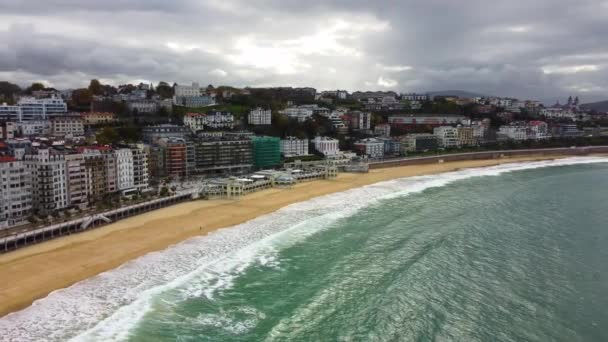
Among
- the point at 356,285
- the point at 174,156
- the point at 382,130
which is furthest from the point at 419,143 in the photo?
the point at 356,285

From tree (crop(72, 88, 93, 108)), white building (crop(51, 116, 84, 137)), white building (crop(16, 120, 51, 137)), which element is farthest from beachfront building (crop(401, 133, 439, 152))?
tree (crop(72, 88, 93, 108))

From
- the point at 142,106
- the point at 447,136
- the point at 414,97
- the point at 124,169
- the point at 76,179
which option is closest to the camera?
the point at 76,179

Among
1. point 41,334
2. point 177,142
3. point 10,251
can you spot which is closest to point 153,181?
point 177,142

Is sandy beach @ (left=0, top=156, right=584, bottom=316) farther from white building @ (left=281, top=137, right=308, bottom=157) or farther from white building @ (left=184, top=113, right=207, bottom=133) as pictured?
white building @ (left=184, top=113, right=207, bottom=133)

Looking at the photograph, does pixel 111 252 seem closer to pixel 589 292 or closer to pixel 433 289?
pixel 433 289

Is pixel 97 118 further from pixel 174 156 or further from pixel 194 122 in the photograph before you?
pixel 174 156

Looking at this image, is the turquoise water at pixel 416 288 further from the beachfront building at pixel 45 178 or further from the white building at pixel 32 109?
the white building at pixel 32 109

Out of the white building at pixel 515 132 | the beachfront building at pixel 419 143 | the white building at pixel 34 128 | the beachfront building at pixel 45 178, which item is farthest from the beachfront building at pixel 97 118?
the white building at pixel 515 132
